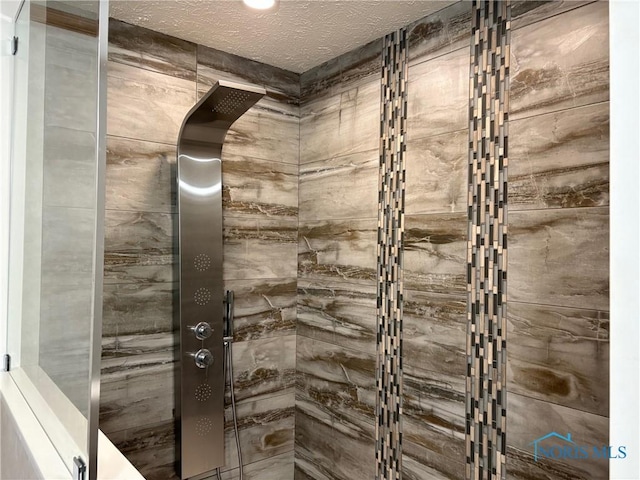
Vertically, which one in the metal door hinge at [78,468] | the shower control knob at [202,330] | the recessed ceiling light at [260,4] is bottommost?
the metal door hinge at [78,468]

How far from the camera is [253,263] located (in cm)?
217

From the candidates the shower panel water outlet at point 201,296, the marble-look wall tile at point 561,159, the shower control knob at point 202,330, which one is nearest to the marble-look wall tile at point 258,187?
the shower panel water outlet at point 201,296

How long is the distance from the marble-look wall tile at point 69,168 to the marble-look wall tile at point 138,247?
702 mm

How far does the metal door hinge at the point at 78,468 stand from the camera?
795mm

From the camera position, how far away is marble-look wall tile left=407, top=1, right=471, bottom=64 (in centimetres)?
161

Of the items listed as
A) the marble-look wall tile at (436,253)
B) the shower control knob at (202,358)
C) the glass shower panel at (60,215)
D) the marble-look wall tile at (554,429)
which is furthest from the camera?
the shower control knob at (202,358)

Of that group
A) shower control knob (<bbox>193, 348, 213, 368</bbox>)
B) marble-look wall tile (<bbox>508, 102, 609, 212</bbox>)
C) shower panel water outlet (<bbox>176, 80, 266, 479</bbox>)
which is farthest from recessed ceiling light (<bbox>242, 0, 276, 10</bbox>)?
shower control knob (<bbox>193, 348, 213, 368</bbox>)

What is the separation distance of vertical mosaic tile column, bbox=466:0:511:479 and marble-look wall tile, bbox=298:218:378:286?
495mm

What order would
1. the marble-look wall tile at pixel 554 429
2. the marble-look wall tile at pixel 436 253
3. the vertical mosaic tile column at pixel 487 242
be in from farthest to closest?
the marble-look wall tile at pixel 436 253, the vertical mosaic tile column at pixel 487 242, the marble-look wall tile at pixel 554 429

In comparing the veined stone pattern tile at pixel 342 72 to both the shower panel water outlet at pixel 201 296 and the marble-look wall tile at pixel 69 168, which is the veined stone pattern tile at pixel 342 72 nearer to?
the shower panel water outlet at pixel 201 296

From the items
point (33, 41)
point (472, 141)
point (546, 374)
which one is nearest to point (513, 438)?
point (546, 374)

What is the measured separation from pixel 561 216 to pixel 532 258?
0.15 meters

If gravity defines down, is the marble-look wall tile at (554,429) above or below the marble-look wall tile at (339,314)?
below

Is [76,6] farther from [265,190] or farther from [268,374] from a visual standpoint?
[268,374]
